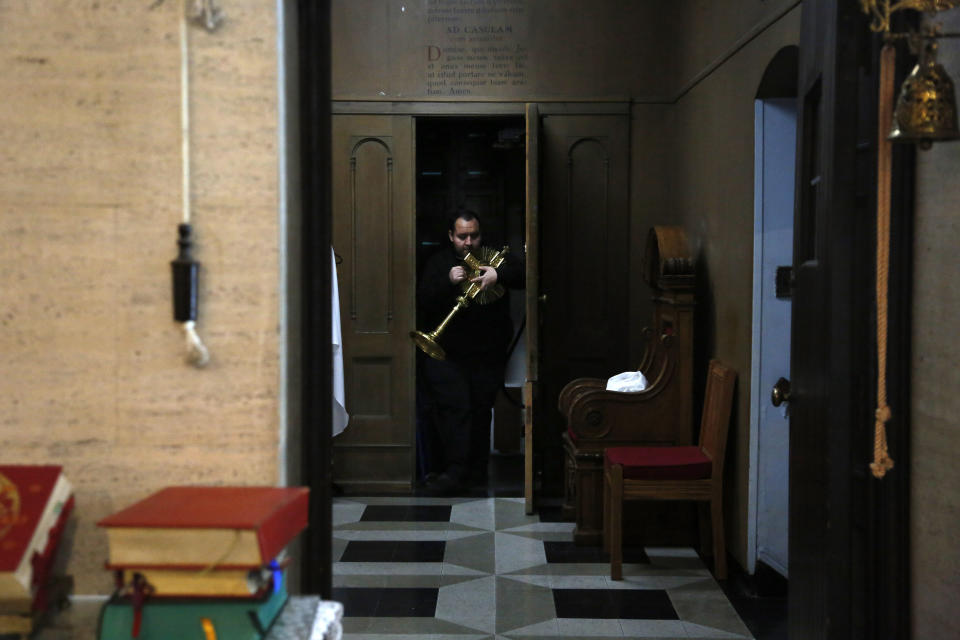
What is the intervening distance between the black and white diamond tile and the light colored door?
0.39m

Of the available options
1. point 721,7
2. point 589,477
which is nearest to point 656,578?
point 589,477

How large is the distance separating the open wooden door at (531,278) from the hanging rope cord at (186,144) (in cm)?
377

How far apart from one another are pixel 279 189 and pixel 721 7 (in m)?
3.66

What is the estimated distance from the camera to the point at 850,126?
249 centimetres

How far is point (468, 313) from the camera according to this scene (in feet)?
21.7

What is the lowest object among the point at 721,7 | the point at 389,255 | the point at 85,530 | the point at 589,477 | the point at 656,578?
the point at 656,578

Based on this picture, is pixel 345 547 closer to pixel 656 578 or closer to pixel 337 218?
pixel 656 578

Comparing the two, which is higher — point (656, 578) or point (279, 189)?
point (279, 189)

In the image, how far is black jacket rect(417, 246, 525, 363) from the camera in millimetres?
6598

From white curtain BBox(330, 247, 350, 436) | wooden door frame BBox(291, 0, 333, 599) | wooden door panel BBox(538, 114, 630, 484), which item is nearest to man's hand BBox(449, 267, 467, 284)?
wooden door panel BBox(538, 114, 630, 484)

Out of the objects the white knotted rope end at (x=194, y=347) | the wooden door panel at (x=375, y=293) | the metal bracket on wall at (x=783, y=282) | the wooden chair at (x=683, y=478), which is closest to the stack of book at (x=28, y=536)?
the white knotted rope end at (x=194, y=347)

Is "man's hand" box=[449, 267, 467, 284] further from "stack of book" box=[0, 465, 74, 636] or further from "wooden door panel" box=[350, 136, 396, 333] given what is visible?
"stack of book" box=[0, 465, 74, 636]

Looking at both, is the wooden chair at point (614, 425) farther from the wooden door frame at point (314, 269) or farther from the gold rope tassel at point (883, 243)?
the wooden door frame at point (314, 269)

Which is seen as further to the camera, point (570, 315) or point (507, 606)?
point (570, 315)
